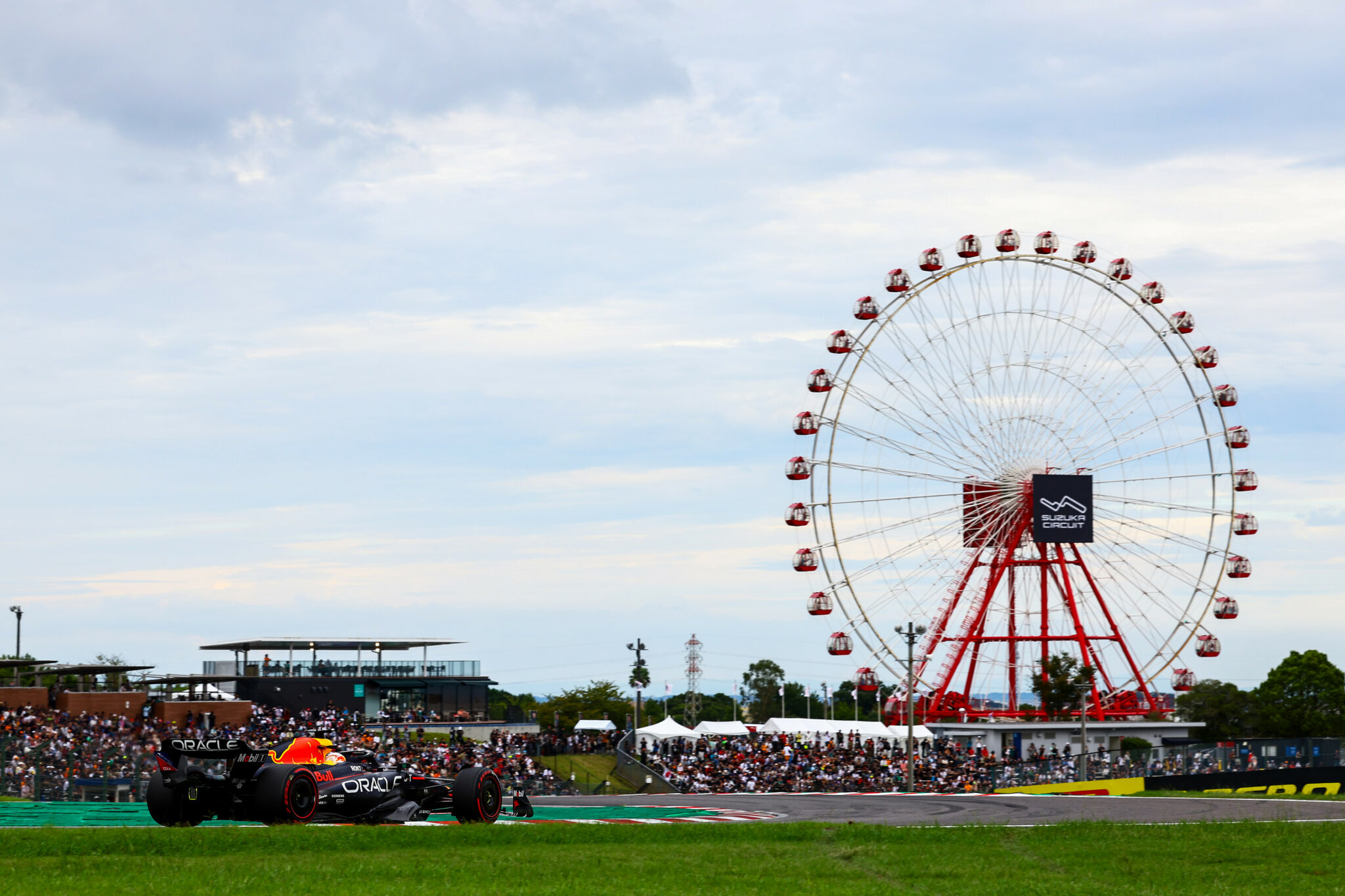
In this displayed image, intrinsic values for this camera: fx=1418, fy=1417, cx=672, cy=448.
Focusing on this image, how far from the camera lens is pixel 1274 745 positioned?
4434 cm

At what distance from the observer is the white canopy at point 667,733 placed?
6600cm

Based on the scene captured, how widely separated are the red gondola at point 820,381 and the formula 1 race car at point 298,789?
3707cm

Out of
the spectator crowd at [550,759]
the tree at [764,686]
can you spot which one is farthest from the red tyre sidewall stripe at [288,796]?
the tree at [764,686]

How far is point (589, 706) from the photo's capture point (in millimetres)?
106312

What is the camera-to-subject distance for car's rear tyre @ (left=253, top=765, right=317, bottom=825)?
25.0m

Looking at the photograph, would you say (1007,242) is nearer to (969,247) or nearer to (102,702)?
(969,247)

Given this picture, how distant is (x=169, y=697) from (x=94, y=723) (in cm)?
1729

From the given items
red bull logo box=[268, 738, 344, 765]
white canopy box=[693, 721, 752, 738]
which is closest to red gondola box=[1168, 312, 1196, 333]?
white canopy box=[693, 721, 752, 738]

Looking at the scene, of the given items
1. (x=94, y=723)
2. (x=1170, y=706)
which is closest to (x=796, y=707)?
(x=1170, y=706)

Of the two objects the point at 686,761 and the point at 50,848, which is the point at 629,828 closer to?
the point at 50,848

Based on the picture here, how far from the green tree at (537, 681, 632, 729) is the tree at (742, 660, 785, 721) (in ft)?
212

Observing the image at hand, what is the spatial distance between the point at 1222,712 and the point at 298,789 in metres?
96.8

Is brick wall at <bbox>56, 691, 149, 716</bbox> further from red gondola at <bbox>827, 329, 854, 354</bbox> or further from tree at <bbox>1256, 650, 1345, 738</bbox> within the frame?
tree at <bbox>1256, 650, 1345, 738</bbox>

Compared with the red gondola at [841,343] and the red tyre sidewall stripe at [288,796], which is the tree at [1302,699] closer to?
the red gondola at [841,343]
